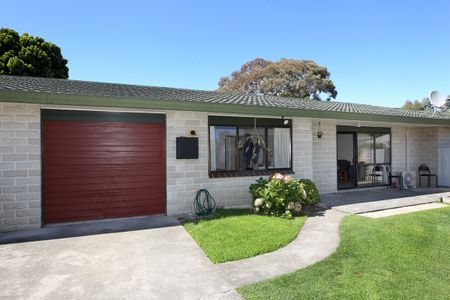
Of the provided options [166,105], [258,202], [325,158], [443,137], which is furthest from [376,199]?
[166,105]

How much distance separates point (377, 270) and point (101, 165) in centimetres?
574

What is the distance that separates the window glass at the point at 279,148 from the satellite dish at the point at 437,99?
24.4 ft

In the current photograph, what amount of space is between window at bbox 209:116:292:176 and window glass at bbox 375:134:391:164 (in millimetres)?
4796

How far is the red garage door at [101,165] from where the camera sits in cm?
604

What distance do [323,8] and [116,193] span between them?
32.9ft

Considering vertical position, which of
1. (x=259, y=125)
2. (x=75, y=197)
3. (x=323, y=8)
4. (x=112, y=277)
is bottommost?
(x=112, y=277)

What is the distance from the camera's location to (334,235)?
17.4 ft

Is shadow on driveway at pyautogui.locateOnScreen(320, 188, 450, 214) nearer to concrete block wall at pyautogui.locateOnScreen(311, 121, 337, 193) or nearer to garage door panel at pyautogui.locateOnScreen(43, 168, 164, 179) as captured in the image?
concrete block wall at pyautogui.locateOnScreen(311, 121, 337, 193)

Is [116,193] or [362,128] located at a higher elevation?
[362,128]

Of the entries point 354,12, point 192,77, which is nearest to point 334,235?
point 354,12

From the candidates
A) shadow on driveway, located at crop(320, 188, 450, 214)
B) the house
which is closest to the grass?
the house

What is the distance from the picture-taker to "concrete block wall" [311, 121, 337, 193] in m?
9.61

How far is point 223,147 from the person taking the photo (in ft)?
25.1

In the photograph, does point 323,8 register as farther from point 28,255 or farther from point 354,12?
point 28,255
